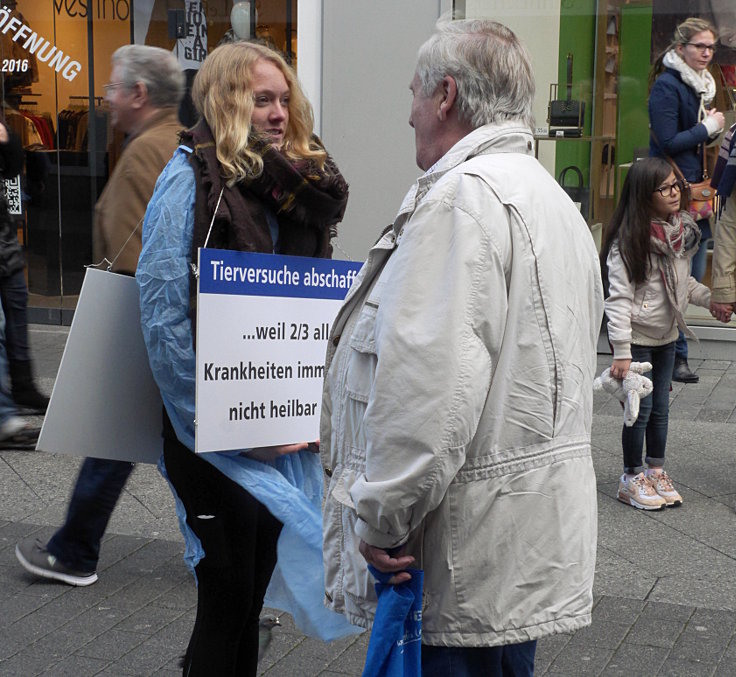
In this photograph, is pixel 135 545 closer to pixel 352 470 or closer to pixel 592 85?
pixel 352 470

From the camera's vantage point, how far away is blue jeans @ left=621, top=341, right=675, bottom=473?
5379 mm

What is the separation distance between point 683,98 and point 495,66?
6.67 meters

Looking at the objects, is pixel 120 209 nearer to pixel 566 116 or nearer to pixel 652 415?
pixel 652 415

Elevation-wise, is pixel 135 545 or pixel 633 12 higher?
pixel 633 12

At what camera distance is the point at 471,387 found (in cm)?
205

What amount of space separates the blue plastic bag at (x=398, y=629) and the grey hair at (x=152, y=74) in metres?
2.73

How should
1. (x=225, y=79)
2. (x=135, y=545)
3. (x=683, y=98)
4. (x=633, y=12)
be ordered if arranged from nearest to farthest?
(x=225, y=79) < (x=135, y=545) < (x=683, y=98) < (x=633, y=12)

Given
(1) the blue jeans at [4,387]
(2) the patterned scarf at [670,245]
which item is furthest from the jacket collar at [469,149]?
(1) the blue jeans at [4,387]

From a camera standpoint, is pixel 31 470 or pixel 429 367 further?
pixel 31 470

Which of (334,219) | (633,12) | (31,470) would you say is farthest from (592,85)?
(334,219)

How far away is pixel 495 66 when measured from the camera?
7.25ft

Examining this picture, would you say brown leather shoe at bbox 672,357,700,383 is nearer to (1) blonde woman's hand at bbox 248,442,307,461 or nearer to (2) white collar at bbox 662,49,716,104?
(2) white collar at bbox 662,49,716,104

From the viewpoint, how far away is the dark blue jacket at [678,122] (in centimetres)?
838

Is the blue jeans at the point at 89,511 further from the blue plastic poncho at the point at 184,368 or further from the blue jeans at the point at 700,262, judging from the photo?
the blue jeans at the point at 700,262
